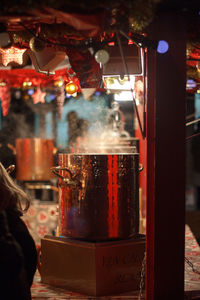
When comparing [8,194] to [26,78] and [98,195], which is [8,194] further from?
[26,78]

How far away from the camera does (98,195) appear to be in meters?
3.42

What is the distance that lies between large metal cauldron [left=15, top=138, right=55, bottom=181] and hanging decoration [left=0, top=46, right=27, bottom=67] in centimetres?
431

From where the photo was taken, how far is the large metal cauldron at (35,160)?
26.1 feet

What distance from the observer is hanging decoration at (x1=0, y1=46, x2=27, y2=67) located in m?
3.68

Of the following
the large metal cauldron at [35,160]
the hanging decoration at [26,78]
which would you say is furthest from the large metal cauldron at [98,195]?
the large metal cauldron at [35,160]

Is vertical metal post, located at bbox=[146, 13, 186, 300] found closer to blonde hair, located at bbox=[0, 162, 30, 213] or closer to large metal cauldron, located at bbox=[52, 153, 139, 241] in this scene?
large metal cauldron, located at bbox=[52, 153, 139, 241]

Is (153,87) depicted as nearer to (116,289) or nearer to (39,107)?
(116,289)

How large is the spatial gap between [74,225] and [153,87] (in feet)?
4.62

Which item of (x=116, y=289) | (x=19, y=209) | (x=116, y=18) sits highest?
(x=116, y=18)

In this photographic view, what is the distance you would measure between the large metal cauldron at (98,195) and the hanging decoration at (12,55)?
3.31 ft

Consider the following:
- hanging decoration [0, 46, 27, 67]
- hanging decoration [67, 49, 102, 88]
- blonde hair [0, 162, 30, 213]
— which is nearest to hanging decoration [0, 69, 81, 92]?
hanging decoration [0, 46, 27, 67]

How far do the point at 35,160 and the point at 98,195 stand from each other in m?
4.72

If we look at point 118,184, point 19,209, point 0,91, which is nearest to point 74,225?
point 118,184

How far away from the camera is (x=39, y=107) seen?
1513 centimetres
